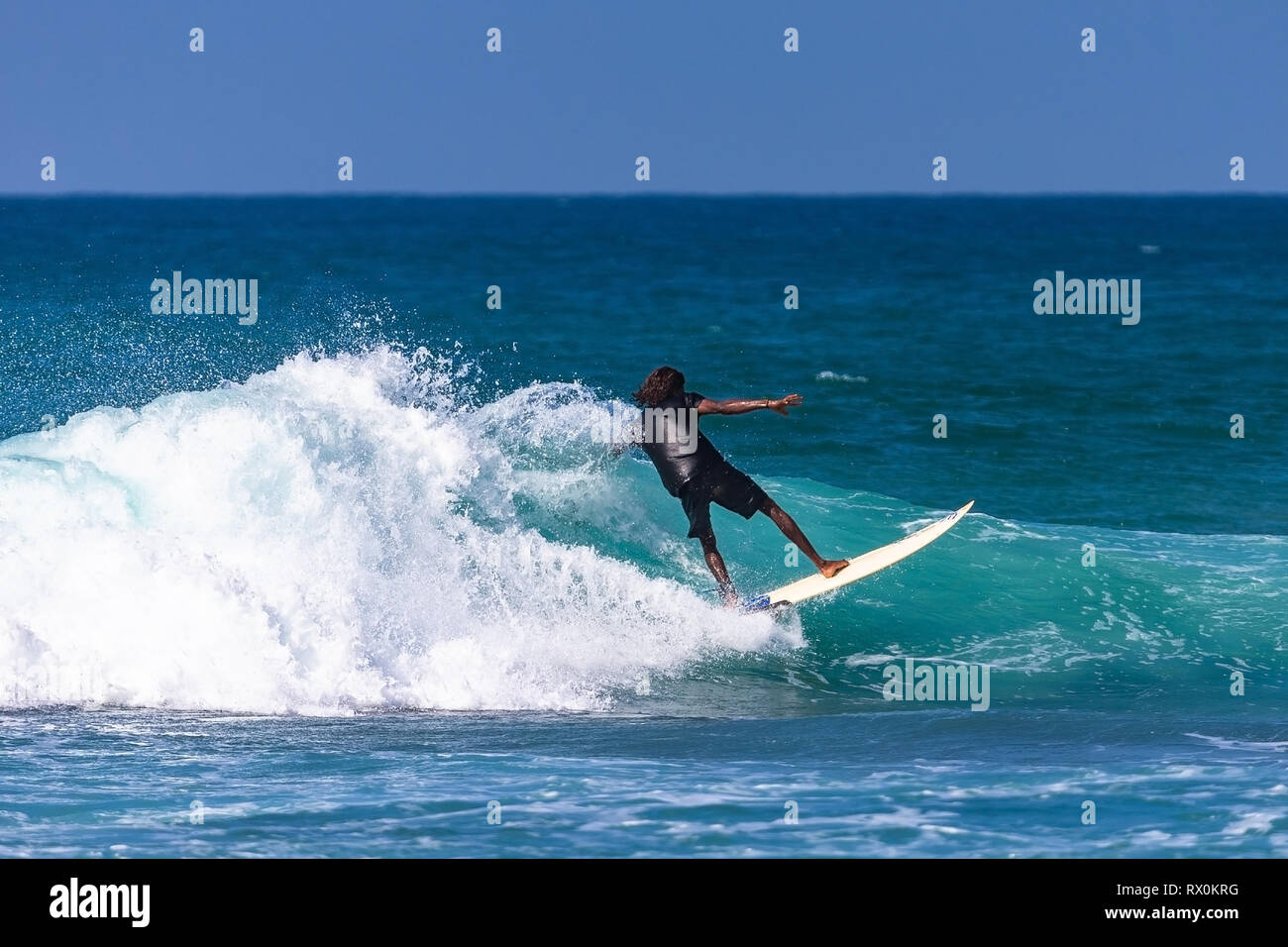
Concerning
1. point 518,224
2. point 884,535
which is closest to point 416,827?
point 884,535

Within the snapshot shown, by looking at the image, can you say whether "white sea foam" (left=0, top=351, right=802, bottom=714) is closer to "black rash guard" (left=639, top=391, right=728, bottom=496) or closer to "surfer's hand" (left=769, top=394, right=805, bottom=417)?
"black rash guard" (left=639, top=391, right=728, bottom=496)

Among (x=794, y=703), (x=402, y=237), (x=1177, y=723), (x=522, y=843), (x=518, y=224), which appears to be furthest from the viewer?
(x=518, y=224)

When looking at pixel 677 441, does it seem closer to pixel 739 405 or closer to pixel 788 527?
pixel 739 405

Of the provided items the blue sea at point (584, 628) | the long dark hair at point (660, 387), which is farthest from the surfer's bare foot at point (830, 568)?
the long dark hair at point (660, 387)

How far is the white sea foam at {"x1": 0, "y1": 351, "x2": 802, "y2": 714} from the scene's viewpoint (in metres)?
9.45

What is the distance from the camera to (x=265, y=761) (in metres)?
7.92

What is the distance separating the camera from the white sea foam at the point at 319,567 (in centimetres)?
945

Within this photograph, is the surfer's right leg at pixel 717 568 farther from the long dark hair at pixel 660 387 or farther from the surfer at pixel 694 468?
the long dark hair at pixel 660 387

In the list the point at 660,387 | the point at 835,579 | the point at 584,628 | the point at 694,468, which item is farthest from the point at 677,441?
the point at 835,579

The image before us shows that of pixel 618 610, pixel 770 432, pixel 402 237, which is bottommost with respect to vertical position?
pixel 618 610

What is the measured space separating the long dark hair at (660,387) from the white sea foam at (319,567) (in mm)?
1437

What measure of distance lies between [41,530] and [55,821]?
13.5 ft

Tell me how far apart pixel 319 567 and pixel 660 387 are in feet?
8.62

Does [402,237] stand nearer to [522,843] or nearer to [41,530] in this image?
[41,530]
